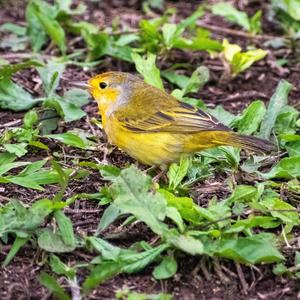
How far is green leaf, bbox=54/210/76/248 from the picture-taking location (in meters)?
4.50

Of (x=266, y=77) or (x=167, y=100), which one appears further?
(x=266, y=77)

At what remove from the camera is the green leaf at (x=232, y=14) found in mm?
7891

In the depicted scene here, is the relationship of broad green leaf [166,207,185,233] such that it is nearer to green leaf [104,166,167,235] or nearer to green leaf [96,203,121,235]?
green leaf [104,166,167,235]

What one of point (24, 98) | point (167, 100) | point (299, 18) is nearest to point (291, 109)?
point (167, 100)

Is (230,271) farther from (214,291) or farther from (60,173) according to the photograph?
(60,173)

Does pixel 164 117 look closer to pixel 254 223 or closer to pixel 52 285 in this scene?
pixel 254 223

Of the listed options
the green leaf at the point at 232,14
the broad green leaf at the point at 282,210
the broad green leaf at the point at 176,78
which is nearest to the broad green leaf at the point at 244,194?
the broad green leaf at the point at 282,210

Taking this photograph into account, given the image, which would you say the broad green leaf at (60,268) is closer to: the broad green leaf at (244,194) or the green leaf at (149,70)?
the broad green leaf at (244,194)

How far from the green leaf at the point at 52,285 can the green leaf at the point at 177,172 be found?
4.59 ft

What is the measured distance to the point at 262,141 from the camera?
536cm

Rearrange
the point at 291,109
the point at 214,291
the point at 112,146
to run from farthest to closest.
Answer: the point at 291,109, the point at 112,146, the point at 214,291

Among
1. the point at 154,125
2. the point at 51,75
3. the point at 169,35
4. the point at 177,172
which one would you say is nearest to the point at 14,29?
the point at 51,75

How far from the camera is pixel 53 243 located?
14.7 feet

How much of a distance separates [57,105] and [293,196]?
205 cm
